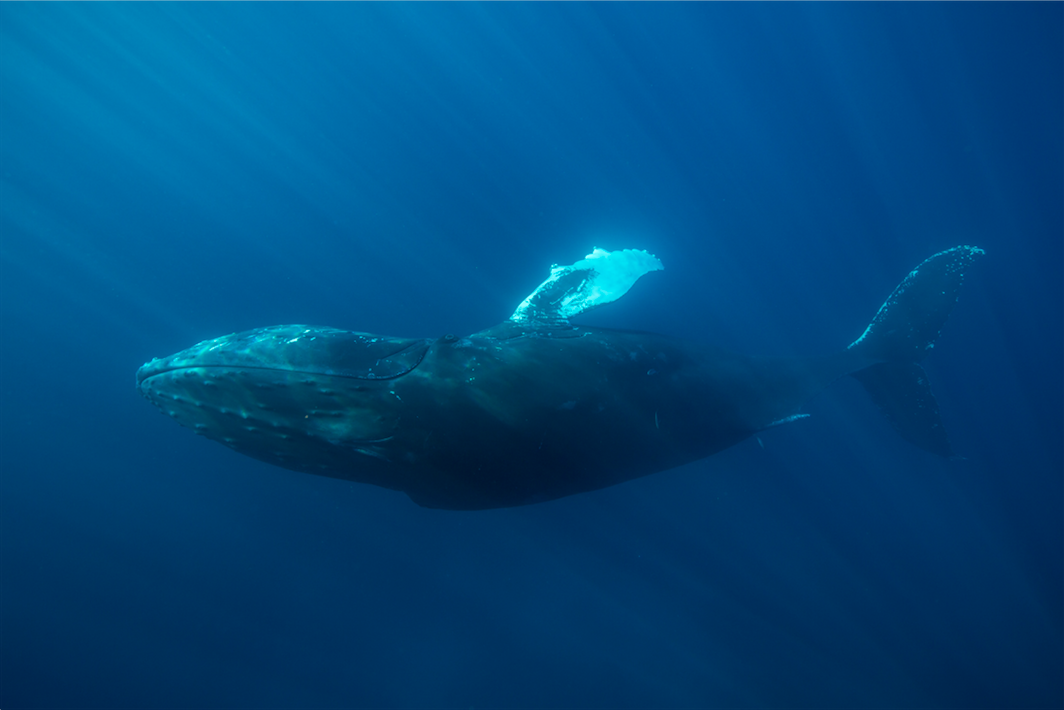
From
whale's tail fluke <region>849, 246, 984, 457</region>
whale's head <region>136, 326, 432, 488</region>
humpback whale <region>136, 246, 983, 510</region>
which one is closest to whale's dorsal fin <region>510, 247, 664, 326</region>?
humpback whale <region>136, 246, 983, 510</region>

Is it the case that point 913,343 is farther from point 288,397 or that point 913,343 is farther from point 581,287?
point 288,397

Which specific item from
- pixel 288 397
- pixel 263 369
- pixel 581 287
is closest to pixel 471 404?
pixel 288 397

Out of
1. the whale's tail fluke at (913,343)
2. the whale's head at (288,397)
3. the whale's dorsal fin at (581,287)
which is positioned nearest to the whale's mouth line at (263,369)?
the whale's head at (288,397)

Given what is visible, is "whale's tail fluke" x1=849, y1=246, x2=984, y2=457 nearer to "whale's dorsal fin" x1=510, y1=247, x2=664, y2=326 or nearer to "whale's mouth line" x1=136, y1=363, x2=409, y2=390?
"whale's dorsal fin" x1=510, y1=247, x2=664, y2=326

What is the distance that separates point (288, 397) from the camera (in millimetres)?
3953

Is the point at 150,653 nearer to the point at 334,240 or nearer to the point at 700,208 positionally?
the point at 334,240

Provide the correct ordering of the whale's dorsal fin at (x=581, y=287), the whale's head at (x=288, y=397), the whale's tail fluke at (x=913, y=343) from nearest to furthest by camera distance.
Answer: the whale's head at (x=288, y=397)
the whale's dorsal fin at (x=581, y=287)
the whale's tail fluke at (x=913, y=343)

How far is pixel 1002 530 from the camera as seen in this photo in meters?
12.6

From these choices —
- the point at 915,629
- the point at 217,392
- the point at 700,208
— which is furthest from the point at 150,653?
the point at 915,629

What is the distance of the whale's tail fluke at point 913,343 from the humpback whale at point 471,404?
4222mm

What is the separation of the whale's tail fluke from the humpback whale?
13.9 ft

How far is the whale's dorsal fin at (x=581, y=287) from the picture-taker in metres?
6.57

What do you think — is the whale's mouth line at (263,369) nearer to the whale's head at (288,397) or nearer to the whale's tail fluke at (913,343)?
the whale's head at (288,397)

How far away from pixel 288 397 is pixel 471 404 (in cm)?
156
